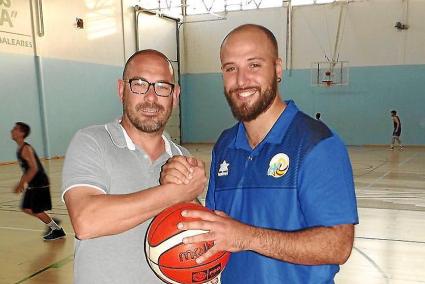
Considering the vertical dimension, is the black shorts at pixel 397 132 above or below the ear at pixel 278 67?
below

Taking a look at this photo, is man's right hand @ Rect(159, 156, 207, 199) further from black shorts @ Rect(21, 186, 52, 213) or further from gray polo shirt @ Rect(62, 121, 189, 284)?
black shorts @ Rect(21, 186, 52, 213)

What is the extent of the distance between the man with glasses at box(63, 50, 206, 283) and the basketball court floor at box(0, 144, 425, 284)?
8.71 ft

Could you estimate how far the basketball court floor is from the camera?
14.3 ft

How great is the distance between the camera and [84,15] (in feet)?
54.3

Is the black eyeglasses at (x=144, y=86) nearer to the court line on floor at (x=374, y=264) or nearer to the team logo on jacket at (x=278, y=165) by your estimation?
the team logo on jacket at (x=278, y=165)

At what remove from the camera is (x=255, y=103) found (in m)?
1.86

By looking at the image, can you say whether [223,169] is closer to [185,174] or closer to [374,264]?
[185,174]

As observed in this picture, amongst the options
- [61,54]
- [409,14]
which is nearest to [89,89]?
[61,54]

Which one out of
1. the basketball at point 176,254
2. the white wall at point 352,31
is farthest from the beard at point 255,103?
the white wall at point 352,31

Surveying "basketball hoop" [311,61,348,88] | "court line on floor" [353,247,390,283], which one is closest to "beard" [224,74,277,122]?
"court line on floor" [353,247,390,283]

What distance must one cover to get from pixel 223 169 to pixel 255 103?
362 mm

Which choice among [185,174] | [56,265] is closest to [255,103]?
[185,174]

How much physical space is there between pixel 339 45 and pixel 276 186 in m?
19.7

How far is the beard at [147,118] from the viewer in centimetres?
205
